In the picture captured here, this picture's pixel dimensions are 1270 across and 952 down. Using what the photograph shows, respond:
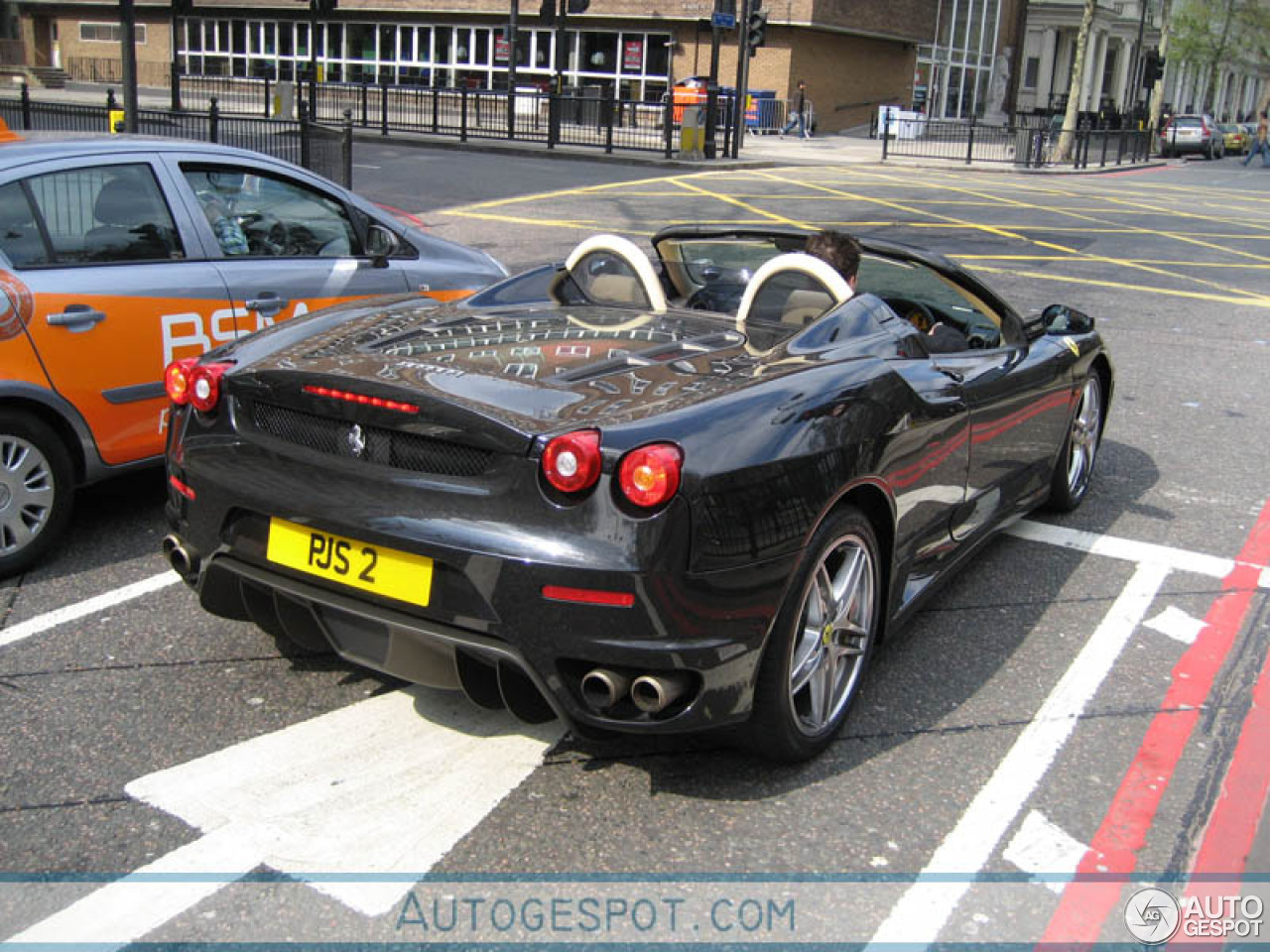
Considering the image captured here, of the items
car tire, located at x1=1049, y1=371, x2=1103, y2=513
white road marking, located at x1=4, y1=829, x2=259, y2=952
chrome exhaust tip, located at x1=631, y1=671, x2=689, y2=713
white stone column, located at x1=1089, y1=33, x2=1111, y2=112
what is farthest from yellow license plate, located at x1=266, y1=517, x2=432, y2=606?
white stone column, located at x1=1089, y1=33, x2=1111, y2=112

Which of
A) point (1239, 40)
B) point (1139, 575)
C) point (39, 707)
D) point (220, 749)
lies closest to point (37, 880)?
point (220, 749)

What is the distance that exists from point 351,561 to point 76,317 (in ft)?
6.85

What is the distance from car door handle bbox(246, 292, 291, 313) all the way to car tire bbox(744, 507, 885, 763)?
9.48 ft

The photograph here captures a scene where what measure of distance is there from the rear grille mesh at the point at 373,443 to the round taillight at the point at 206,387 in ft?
0.47

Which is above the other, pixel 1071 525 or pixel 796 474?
pixel 796 474

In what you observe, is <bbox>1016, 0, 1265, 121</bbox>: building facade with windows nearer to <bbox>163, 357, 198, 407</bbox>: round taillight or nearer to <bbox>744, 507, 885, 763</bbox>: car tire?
<bbox>744, 507, 885, 763</bbox>: car tire

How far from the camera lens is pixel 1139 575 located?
509 cm

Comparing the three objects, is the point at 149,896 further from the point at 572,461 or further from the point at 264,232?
the point at 264,232

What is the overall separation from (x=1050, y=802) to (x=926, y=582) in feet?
3.13

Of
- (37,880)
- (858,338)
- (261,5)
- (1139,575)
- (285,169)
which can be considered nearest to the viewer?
(37,880)

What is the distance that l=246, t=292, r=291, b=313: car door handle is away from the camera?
205 inches

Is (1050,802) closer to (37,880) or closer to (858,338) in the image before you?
(858,338)

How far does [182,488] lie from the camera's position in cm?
353

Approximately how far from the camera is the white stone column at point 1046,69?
57.1 metres
